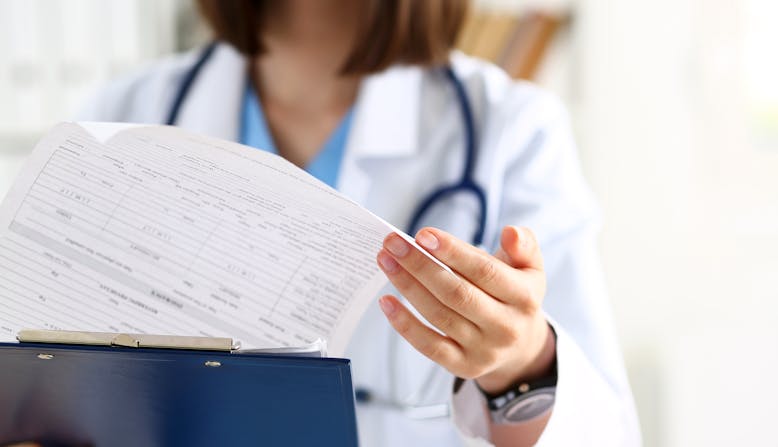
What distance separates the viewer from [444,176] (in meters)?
0.91

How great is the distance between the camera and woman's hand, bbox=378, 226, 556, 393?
19.0 inches

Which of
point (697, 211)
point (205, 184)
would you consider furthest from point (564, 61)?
point (205, 184)

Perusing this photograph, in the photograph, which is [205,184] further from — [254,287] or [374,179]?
[374,179]

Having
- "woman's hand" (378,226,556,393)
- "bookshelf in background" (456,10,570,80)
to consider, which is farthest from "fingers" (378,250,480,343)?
"bookshelf in background" (456,10,570,80)

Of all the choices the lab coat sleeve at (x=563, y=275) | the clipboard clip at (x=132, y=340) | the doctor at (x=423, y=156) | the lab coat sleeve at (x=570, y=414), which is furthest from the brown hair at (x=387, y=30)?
the clipboard clip at (x=132, y=340)

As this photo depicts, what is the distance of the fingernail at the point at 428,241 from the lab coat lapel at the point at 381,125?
414 mm

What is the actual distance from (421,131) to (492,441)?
41cm

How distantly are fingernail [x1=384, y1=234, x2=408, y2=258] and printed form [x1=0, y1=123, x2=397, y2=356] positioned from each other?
1.0 inches

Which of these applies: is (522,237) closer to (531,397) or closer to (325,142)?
(531,397)

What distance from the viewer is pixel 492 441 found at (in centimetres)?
65

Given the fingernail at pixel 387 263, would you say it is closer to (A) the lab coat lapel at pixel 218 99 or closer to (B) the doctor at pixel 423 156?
(B) the doctor at pixel 423 156

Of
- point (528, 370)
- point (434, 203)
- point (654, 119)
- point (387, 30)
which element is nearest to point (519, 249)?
point (528, 370)

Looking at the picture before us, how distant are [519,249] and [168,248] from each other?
0.23 meters

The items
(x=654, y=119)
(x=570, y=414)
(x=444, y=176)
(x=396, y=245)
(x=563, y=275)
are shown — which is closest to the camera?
(x=396, y=245)
